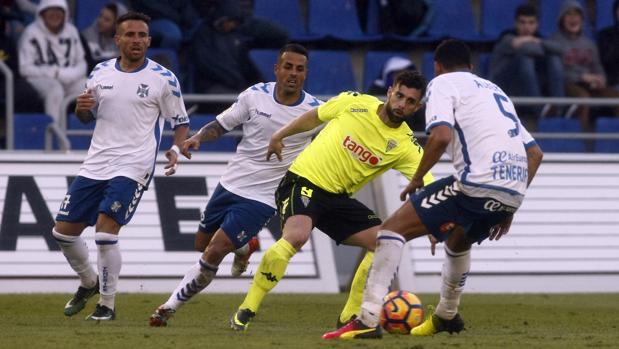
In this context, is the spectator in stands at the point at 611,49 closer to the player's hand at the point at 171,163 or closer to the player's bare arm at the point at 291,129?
the player's hand at the point at 171,163

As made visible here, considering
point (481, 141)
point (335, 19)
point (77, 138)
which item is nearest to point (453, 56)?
point (481, 141)

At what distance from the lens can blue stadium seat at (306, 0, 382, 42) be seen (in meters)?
18.8

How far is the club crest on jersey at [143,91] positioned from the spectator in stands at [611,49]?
953 centimetres

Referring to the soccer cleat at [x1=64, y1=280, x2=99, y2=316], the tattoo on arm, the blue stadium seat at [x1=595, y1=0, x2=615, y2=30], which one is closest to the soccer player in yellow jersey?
the tattoo on arm

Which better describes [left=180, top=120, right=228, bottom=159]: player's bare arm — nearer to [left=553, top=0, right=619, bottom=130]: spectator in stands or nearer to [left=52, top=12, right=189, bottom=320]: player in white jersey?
[left=52, top=12, right=189, bottom=320]: player in white jersey

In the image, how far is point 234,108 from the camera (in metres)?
11.4

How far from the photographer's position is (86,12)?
1820 cm

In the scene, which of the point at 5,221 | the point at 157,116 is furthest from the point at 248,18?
the point at 157,116

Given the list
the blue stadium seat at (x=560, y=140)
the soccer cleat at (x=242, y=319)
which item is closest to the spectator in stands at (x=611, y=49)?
the blue stadium seat at (x=560, y=140)

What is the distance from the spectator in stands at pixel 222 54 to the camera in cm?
1744

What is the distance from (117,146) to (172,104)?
606mm

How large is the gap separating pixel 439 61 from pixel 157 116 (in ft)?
9.86

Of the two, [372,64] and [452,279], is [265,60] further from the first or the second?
[452,279]

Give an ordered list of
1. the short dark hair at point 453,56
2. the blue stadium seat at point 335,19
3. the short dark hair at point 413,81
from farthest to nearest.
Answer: the blue stadium seat at point 335,19 < the short dark hair at point 413,81 < the short dark hair at point 453,56
